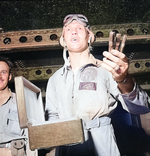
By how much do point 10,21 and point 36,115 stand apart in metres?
2.42

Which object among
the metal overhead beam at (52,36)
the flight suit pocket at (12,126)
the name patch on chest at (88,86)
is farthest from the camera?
the metal overhead beam at (52,36)

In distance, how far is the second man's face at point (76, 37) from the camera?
1.93m

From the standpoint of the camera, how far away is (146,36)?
9.12 ft

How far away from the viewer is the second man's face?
76.0 inches

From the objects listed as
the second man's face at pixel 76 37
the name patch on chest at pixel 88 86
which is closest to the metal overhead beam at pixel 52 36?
the second man's face at pixel 76 37

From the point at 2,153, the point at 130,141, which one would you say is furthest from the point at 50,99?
the point at 130,141

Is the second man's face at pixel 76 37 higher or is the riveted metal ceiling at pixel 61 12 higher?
the riveted metal ceiling at pixel 61 12

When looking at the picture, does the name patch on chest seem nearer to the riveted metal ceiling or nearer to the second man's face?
the second man's face

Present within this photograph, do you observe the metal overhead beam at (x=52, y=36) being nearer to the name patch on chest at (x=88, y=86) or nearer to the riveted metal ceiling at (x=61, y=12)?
the riveted metal ceiling at (x=61, y=12)

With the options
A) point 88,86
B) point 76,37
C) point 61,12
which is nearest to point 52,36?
point 61,12

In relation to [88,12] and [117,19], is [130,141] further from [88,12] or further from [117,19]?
[88,12]

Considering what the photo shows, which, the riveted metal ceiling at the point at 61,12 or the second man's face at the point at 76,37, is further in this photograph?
the riveted metal ceiling at the point at 61,12

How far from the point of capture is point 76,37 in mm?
1925

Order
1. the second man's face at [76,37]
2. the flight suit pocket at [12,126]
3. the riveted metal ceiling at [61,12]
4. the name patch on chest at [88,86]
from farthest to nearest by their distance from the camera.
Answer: the riveted metal ceiling at [61,12], the flight suit pocket at [12,126], the second man's face at [76,37], the name patch on chest at [88,86]
